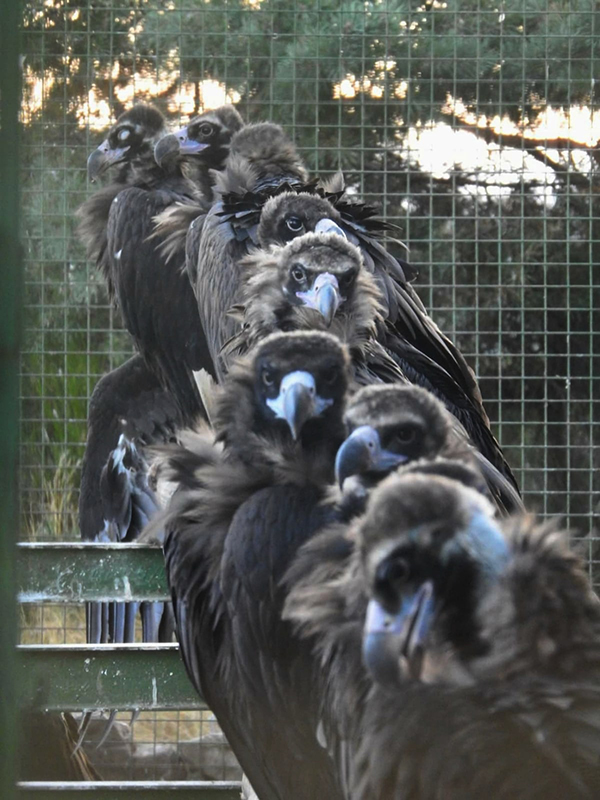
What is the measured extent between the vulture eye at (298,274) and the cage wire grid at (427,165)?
4.39 feet

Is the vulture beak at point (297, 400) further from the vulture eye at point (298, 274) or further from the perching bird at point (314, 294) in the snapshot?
the vulture eye at point (298, 274)

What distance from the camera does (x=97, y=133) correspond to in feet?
12.3

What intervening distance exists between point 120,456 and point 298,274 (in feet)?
5.07

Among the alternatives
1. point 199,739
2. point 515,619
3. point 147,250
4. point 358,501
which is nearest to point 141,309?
point 147,250

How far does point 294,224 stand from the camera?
252 cm

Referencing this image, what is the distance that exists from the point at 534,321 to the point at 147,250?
1408mm

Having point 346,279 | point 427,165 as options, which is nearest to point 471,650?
point 346,279

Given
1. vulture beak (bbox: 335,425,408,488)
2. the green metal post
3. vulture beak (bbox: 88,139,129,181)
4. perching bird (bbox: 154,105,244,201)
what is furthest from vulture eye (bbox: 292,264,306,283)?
vulture beak (bbox: 88,139,129,181)

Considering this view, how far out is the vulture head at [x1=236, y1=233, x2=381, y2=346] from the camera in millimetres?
2109

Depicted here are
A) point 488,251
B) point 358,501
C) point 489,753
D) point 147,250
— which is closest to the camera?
point 489,753

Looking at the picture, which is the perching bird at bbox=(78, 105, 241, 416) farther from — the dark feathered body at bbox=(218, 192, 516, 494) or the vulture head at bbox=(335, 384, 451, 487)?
the vulture head at bbox=(335, 384, 451, 487)

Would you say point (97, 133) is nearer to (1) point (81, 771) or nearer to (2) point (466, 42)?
(2) point (466, 42)

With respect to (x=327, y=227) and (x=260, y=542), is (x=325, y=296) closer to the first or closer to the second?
(x=327, y=227)

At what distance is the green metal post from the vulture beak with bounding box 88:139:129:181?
2.75 metres
